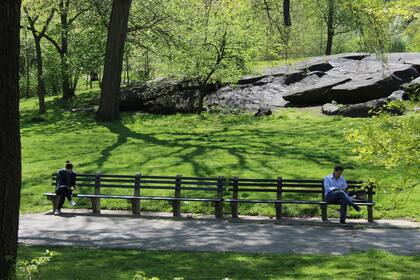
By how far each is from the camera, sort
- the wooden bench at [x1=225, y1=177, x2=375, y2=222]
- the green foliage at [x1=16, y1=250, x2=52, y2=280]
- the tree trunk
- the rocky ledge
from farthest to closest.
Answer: the tree trunk
the rocky ledge
the wooden bench at [x1=225, y1=177, x2=375, y2=222]
the green foliage at [x1=16, y1=250, x2=52, y2=280]

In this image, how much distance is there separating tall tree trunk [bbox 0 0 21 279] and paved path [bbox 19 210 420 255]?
4.50 m

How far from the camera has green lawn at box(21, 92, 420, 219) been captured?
15.3 meters

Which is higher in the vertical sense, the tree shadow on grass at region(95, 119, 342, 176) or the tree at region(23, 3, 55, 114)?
the tree at region(23, 3, 55, 114)

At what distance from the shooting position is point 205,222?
12922 mm

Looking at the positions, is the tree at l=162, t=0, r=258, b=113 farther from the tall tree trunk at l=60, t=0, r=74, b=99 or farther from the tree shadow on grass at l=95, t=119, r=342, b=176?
the tall tree trunk at l=60, t=0, r=74, b=99

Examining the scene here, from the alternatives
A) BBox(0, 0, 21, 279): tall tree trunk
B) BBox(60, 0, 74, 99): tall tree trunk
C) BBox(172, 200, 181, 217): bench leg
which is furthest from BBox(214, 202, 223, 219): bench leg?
BBox(60, 0, 74, 99): tall tree trunk

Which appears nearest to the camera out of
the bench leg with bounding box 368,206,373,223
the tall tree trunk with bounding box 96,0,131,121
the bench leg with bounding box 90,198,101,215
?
the bench leg with bounding box 368,206,373,223

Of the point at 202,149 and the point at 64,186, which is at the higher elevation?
the point at 202,149

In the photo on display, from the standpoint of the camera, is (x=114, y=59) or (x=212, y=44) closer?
(x=114, y=59)

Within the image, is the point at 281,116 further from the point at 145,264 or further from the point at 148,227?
the point at 145,264

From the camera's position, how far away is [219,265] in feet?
28.9

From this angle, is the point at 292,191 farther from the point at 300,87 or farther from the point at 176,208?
the point at 300,87

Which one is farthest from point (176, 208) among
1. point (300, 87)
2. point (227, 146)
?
point (300, 87)

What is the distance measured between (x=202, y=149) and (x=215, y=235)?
832 cm
